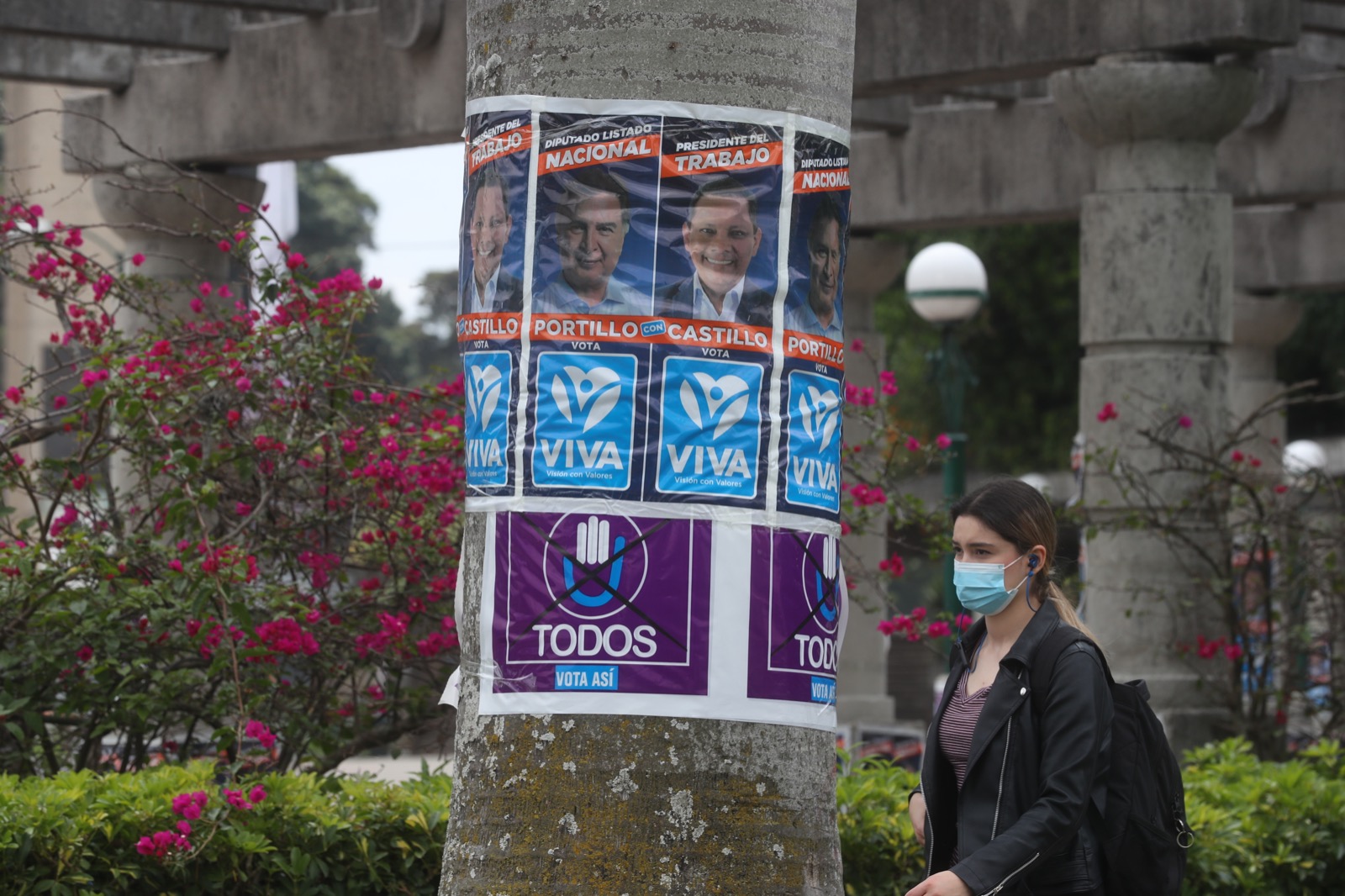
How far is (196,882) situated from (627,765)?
7.43 feet

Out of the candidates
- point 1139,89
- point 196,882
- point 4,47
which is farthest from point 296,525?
point 4,47

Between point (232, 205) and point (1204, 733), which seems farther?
point (232, 205)

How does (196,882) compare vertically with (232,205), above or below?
below

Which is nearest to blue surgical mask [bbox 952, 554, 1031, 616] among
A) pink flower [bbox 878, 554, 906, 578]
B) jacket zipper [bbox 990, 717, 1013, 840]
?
jacket zipper [bbox 990, 717, 1013, 840]

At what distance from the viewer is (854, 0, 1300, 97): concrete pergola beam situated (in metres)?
10.7

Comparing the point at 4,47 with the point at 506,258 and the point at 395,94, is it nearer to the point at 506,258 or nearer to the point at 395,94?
the point at 395,94

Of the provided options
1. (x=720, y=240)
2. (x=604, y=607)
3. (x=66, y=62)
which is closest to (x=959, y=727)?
(x=604, y=607)

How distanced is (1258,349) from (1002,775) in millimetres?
17499

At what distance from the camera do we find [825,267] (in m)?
4.74

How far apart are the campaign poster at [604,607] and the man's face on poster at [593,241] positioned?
0.54m

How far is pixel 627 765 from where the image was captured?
4316 mm

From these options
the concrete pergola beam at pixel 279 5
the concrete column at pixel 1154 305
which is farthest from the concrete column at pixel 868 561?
the concrete column at pixel 1154 305

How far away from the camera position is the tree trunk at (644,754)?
14.1 feet

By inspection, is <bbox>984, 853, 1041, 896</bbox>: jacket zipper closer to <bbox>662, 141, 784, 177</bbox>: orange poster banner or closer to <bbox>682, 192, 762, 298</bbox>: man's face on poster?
<bbox>682, 192, 762, 298</bbox>: man's face on poster
